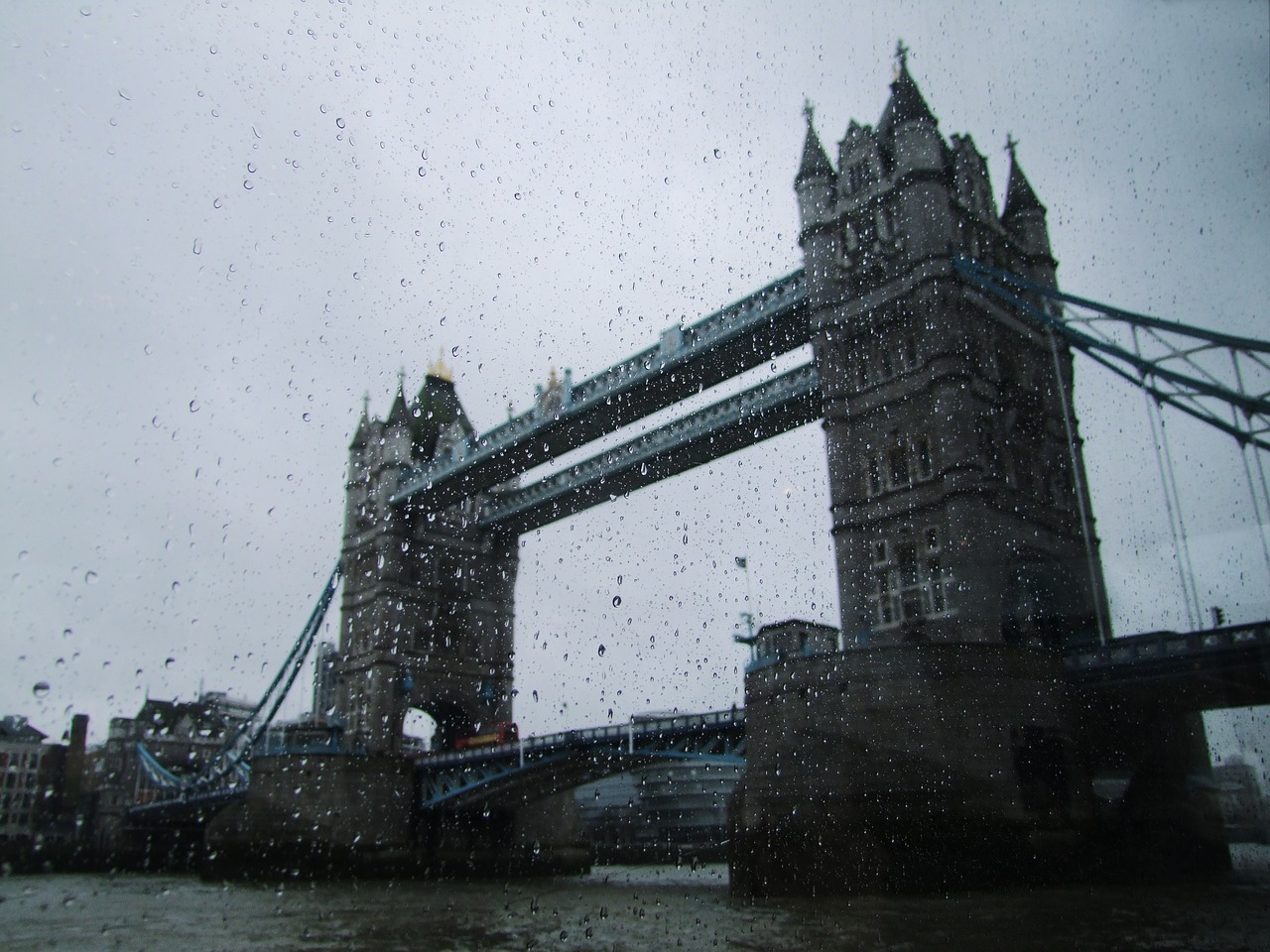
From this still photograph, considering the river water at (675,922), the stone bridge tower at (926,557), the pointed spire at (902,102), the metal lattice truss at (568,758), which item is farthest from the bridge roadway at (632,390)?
the river water at (675,922)

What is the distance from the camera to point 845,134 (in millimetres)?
26953

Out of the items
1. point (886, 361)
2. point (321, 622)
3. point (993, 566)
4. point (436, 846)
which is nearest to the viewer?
point (993, 566)

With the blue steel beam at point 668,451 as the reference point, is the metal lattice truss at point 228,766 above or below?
below

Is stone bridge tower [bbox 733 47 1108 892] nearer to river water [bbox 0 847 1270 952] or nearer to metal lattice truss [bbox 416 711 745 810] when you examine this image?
river water [bbox 0 847 1270 952]

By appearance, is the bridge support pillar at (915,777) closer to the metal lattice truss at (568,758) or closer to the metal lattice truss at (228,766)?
the metal lattice truss at (568,758)

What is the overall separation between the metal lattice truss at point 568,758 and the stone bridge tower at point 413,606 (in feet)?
13.6

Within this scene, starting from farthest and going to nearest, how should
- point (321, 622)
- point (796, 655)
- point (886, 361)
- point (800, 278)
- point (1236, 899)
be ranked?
point (321, 622) < point (800, 278) < point (886, 361) < point (796, 655) < point (1236, 899)

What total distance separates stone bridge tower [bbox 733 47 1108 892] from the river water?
124 centimetres

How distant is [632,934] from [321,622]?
125ft

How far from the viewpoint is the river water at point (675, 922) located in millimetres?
11453

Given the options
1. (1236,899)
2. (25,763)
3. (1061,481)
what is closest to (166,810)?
(25,763)

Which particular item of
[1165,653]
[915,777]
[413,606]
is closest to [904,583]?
[1165,653]

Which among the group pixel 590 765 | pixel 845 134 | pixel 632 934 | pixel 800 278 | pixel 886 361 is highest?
pixel 845 134

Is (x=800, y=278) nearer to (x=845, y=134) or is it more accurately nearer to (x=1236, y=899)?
(x=845, y=134)
